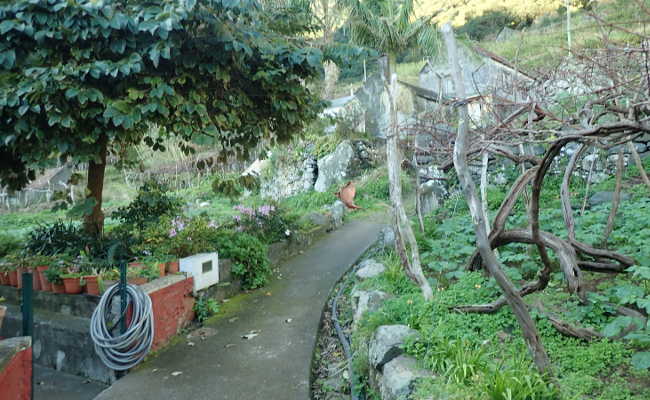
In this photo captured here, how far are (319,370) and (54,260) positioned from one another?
3.44 metres

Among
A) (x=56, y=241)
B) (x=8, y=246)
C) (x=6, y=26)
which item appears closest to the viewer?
→ (x=6, y=26)

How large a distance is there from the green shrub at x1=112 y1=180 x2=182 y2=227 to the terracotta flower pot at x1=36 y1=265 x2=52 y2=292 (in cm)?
186

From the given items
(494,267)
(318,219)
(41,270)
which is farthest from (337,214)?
(494,267)

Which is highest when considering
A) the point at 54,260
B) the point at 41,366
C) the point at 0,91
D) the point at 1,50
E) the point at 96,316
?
the point at 1,50

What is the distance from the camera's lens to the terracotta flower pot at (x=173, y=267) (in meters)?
5.21

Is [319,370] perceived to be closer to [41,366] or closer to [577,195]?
A: [41,366]

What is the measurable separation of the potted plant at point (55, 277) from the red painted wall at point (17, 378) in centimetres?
215

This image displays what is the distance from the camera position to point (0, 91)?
3.82m

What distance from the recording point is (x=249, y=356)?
4.25 meters

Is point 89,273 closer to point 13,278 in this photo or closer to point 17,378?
point 13,278

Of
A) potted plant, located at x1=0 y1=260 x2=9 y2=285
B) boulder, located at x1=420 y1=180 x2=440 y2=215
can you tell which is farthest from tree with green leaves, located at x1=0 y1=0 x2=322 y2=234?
boulder, located at x1=420 y1=180 x2=440 y2=215

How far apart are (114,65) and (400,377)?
11.8 ft

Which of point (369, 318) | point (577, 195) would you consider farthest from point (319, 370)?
point (577, 195)

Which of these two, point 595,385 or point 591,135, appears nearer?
point 591,135
